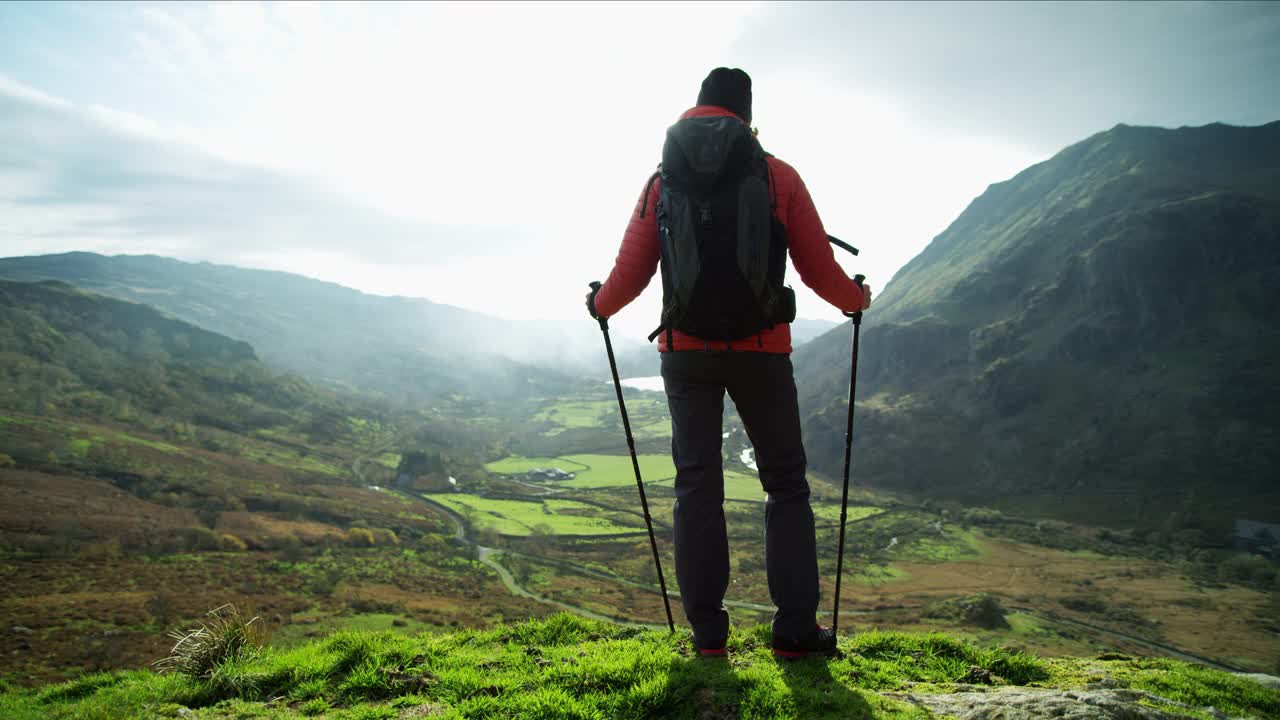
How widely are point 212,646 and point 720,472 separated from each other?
5.32 m

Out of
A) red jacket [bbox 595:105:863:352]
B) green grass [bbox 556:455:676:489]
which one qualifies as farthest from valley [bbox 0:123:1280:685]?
red jacket [bbox 595:105:863:352]

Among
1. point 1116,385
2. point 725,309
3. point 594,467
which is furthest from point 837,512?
point 725,309

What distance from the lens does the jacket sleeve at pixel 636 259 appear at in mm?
4891

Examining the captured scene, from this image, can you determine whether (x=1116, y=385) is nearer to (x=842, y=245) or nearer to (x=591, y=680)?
(x=842, y=245)

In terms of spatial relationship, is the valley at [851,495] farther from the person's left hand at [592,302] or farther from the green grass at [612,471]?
the person's left hand at [592,302]

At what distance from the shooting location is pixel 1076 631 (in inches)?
2591

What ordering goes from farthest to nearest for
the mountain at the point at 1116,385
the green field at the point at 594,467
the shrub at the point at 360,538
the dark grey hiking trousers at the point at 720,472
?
the green field at the point at 594,467, the mountain at the point at 1116,385, the shrub at the point at 360,538, the dark grey hiking trousers at the point at 720,472

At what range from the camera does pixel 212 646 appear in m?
5.62

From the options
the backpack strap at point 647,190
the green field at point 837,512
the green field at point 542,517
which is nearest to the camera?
the backpack strap at point 647,190

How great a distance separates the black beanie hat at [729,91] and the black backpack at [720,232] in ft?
1.62

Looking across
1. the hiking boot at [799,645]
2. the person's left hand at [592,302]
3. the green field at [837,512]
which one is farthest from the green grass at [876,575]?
the person's left hand at [592,302]

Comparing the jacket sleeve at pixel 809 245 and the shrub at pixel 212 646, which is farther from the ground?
the jacket sleeve at pixel 809 245

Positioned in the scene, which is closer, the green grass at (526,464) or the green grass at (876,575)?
the green grass at (876,575)

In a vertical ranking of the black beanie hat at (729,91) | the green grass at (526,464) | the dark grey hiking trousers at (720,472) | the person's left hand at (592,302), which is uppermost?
the black beanie hat at (729,91)
